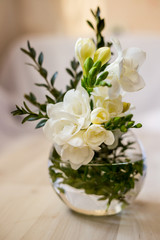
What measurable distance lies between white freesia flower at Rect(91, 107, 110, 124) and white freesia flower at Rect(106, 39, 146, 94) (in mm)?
31

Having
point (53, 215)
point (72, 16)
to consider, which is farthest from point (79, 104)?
point (72, 16)

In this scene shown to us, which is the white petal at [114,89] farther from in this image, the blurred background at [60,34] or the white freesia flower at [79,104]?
the blurred background at [60,34]

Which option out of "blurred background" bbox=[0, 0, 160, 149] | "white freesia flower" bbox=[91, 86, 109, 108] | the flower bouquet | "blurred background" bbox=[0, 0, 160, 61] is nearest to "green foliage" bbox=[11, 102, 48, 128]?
the flower bouquet

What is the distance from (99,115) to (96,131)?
3cm

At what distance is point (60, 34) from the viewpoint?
242 cm

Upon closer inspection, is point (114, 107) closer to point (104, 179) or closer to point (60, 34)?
point (104, 179)

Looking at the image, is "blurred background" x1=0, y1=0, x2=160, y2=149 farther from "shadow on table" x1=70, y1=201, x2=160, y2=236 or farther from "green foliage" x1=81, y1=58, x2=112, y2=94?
"green foliage" x1=81, y1=58, x2=112, y2=94

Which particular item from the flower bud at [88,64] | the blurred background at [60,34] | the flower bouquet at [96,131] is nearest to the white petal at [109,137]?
the flower bouquet at [96,131]

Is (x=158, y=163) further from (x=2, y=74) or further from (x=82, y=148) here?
(x=2, y=74)

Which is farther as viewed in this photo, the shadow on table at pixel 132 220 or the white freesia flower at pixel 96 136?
the shadow on table at pixel 132 220

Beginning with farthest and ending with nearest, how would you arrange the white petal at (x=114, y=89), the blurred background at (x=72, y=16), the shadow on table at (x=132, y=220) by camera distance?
the blurred background at (x=72, y=16), the shadow on table at (x=132, y=220), the white petal at (x=114, y=89)

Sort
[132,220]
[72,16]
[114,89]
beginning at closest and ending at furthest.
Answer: [114,89]
[132,220]
[72,16]

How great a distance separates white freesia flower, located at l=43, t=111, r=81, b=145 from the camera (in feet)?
1.64

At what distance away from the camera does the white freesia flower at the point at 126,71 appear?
490 millimetres
